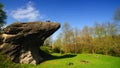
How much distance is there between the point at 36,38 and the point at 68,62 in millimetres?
6672

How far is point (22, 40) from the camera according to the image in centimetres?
3072

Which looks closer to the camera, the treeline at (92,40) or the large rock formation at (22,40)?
the large rock formation at (22,40)

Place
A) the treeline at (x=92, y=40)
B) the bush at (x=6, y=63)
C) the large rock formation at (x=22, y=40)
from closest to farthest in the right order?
the bush at (x=6, y=63), the large rock formation at (x=22, y=40), the treeline at (x=92, y=40)

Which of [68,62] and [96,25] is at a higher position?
[96,25]

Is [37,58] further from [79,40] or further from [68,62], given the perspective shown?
[79,40]

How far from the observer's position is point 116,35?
188 feet

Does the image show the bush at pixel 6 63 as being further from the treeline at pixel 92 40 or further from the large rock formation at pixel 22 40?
the treeline at pixel 92 40

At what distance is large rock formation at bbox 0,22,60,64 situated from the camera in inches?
1184

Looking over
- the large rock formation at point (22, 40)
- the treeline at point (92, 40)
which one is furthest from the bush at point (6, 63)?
the treeline at point (92, 40)

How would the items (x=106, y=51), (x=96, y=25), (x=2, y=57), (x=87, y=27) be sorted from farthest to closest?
1. (x=87, y=27)
2. (x=96, y=25)
3. (x=106, y=51)
4. (x=2, y=57)

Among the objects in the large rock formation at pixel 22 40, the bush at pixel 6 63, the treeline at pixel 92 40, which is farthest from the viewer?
the treeline at pixel 92 40

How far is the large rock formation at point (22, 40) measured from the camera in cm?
3006

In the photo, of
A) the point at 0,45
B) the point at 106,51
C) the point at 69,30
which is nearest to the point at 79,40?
the point at 69,30

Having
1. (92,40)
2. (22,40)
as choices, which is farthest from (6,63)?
(92,40)
